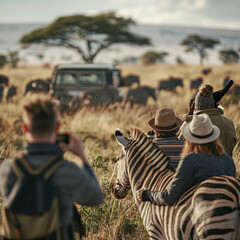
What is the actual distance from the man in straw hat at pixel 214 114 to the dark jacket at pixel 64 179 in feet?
7.53

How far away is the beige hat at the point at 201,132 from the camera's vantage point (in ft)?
10.5

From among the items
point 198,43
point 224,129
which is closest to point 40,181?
point 224,129

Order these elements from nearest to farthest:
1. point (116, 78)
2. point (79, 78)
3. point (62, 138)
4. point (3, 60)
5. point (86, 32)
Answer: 1. point (62, 138)
2. point (79, 78)
3. point (116, 78)
4. point (86, 32)
5. point (3, 60)

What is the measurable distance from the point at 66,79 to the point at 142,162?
9.66 m

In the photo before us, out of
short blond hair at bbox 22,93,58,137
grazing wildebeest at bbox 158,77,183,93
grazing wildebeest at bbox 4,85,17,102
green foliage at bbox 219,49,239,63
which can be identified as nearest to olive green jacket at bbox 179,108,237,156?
short blond hair at bbox 22,93,58,137

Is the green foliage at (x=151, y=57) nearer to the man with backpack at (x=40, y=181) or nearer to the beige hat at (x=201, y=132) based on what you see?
the beige hat at (x=201, y=132)

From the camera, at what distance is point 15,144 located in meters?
8.80

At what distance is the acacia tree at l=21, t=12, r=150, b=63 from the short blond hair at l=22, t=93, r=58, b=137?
35.1m

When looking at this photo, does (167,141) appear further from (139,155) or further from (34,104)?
(34,104)

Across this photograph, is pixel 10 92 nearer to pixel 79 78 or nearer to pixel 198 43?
pixel 79 78

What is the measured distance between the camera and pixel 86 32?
→ 125 ft

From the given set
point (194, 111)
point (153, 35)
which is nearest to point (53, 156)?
point (194, 111)

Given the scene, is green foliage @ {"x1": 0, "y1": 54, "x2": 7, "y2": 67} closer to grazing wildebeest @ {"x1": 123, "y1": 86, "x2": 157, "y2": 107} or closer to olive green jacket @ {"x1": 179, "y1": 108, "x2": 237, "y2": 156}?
grazing wildebeest @ {"x1": 123, "y1": 86, "x2": 157, "y2": 107}

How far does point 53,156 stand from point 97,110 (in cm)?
981
